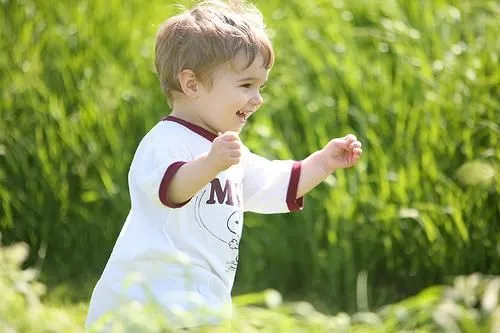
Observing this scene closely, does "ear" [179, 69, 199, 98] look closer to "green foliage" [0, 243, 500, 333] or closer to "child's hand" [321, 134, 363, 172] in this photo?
"child's hand" [321, 134, 363, 172]

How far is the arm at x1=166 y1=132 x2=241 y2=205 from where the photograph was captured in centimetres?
316

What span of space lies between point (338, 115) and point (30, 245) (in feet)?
4.98

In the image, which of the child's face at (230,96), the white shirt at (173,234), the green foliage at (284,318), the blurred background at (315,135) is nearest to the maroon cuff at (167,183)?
the white shirt at (173,234)

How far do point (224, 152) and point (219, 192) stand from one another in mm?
329

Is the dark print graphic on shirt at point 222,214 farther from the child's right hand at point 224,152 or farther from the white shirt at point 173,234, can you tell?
the child's right hand at point 224,152

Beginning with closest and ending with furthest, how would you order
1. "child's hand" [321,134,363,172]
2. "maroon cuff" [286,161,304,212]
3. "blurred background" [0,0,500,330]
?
1. "child's hand" [321,134,363,172]
2. "maroon cuff" [286,161,304,212]
3. "blurred background" [0,0,500,330]

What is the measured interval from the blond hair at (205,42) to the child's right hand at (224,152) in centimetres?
41

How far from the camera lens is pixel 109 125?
5.22 meters

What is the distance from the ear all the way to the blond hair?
2cm

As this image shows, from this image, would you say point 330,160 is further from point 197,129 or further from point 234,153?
point 234,153

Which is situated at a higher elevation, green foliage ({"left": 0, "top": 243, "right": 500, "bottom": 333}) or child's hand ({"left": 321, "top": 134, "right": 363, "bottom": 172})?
child's hand ({"left": 321, "top": 134, "right": 363, "bottom": 172})

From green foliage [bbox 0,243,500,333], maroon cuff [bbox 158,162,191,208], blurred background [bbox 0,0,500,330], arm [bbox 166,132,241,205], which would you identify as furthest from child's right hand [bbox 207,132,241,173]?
blurred background [bbox 0,0,500,330]

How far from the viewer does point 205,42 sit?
11.7ft

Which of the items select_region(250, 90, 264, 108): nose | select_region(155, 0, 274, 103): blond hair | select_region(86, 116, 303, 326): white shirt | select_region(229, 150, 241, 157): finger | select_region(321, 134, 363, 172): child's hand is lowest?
select_region(86, 116, 303, 326): white shirt
